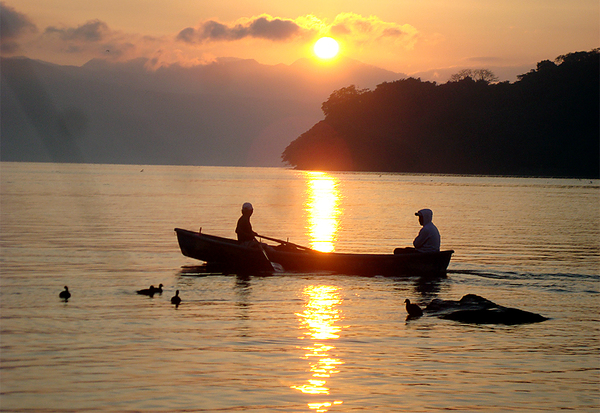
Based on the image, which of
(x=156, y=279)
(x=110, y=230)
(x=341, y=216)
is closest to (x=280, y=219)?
(x=341, y=216)

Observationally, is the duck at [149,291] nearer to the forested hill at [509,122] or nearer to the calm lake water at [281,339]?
the calm lake water at [281,339]

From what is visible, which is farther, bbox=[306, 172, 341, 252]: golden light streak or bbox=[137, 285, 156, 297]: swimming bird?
bbox=[306, 172, 341, 252]: golden light streak

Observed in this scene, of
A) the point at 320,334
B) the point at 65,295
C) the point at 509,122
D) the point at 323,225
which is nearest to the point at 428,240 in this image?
the point at 320,334

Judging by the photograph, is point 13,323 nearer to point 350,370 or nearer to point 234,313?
point 234,313

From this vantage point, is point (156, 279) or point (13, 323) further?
point (156, 279)

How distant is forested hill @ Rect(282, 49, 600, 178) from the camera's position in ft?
529

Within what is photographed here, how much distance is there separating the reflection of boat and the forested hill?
5918 inches

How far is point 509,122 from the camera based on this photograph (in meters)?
172

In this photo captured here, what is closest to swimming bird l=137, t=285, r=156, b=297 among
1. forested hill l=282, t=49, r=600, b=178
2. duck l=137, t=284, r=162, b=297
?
duck l=137, t=284, r=162, b=297

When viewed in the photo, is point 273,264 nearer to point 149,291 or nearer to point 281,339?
point 149,291

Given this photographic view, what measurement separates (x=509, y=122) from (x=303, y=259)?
15981 cm

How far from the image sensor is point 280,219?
152ft

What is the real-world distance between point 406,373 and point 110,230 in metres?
27.4

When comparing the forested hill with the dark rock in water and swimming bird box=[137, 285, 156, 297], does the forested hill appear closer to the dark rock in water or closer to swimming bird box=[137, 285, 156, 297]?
the dark rock in water
